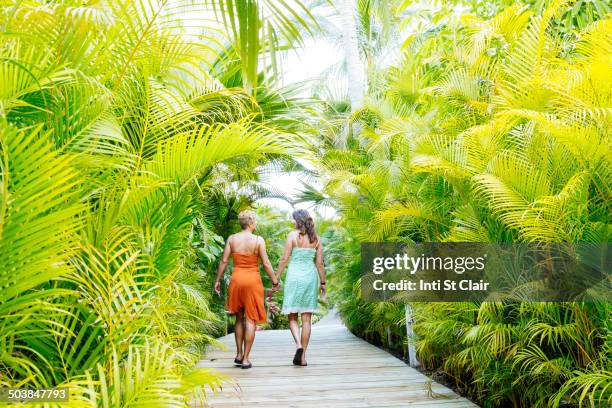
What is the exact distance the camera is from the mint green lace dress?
20.8 feet

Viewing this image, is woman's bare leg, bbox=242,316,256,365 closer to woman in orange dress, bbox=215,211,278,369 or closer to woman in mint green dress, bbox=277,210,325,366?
woman in orange dress, bbox=215,211,278,369

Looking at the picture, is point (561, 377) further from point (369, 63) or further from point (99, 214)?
point (369, 63)

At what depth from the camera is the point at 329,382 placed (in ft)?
17.1

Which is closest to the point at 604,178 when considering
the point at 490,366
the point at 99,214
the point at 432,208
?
the point at 490,366

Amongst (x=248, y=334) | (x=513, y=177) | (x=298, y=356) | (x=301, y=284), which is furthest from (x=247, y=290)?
(x=513, y=177)

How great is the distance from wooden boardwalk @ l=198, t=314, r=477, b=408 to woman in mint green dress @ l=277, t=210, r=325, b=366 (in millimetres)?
543

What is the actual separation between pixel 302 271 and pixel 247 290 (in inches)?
27.4

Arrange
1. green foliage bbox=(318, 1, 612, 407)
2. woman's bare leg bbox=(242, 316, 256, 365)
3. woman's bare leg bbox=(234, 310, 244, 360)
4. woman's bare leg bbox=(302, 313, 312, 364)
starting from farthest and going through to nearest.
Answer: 1. woman's bare leg bbox=(234, 310, 244, 360)
2. woman's bare leg bbox=(302, 313, 312, 364)
3. woman's bare leg bbox=(242, 316, 256, 365)
4. green foliage bbox=(318, 1, 612, 407)

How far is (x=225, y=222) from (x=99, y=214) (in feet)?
22.3

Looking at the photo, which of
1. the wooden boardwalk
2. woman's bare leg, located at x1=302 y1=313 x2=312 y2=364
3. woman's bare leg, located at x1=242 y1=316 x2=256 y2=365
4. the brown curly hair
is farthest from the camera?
the brown curly hair

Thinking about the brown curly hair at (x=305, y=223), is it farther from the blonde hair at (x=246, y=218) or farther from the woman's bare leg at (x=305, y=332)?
the woman's bare leg at (x=305, y=332)

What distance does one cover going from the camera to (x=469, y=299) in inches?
167

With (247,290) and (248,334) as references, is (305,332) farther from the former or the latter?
(247,290)

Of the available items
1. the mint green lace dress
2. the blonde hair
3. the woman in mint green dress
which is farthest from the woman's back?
the mint green lace dress
